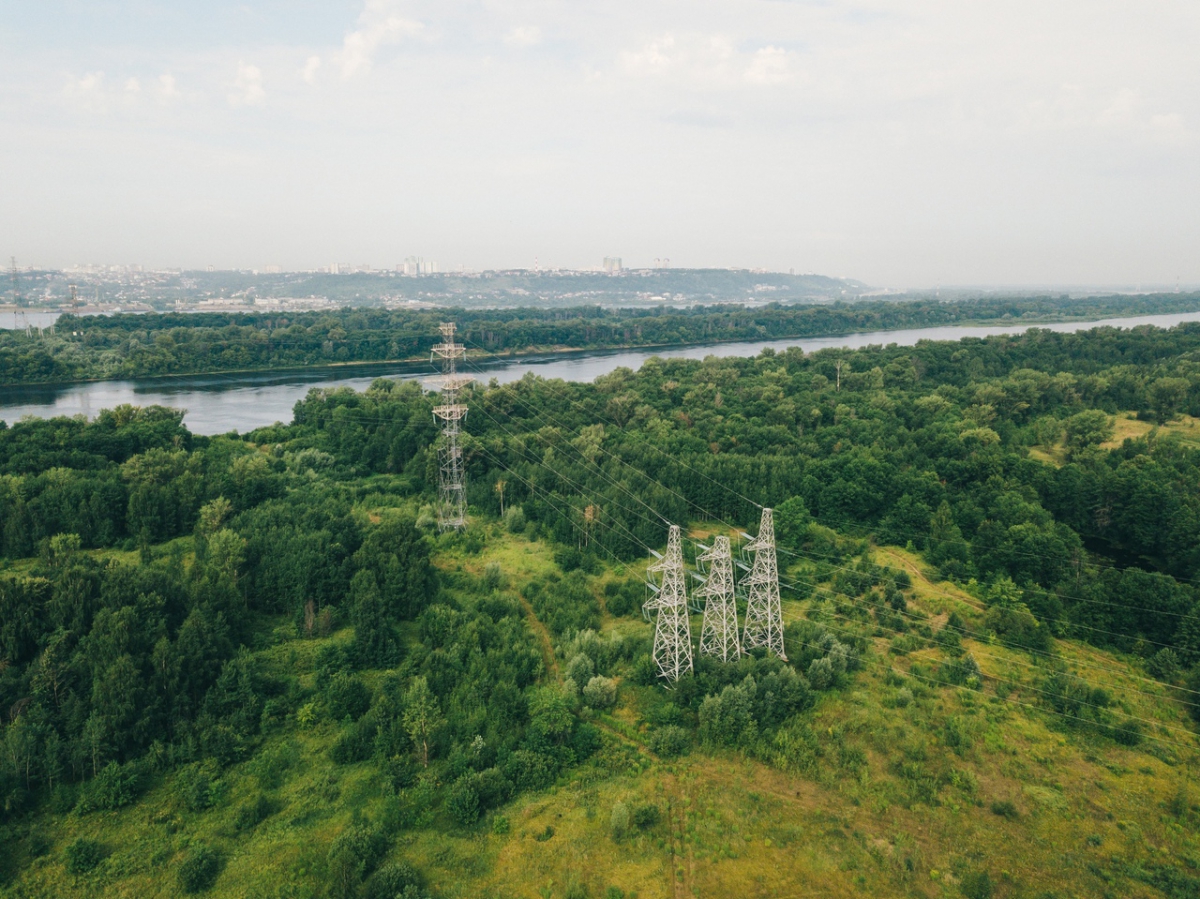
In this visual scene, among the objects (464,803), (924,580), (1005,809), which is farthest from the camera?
(924,580)

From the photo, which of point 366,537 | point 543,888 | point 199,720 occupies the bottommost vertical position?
point 543,888

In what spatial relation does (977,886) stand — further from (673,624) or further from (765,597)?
(673,624)

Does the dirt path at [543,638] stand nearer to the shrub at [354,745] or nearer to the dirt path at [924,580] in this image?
the shrub at [354,745]

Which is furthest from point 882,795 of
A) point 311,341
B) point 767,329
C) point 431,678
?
point 767,329

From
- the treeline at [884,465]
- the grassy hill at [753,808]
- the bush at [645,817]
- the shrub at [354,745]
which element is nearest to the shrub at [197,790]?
the grassy hill at [753,808]

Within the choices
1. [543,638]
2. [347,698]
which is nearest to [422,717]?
[347,698]

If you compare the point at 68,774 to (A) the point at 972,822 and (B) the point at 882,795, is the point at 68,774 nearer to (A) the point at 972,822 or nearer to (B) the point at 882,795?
(B) the point at 882,795
